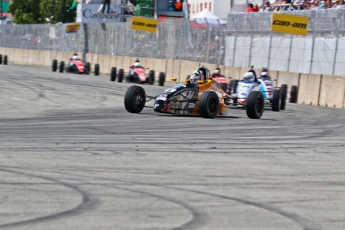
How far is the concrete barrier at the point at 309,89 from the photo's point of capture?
25.3 m

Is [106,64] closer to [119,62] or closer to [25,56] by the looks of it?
[119,62]

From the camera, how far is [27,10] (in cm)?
9794

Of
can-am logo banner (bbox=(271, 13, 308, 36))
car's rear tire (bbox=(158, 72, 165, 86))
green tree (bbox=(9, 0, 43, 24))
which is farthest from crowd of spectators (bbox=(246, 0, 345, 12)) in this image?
green tree (bbox=(9, 0, 43, 24))

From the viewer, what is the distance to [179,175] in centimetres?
816

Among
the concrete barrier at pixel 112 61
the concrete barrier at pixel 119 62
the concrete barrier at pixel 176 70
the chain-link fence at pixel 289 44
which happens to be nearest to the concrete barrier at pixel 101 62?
the concrete barrier at pixel 112 61

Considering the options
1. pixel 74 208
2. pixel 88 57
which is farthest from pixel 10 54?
pixel 74 208

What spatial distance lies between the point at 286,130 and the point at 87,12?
55246 mm

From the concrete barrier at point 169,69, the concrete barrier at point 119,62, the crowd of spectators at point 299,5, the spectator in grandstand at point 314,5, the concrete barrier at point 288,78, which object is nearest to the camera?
the concrete barrier at point 288,78

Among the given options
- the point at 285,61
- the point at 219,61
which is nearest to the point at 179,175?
the point at 285,61

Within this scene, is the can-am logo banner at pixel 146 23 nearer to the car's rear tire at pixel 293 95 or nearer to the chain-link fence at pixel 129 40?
the chain-link fence at pixel 129 40

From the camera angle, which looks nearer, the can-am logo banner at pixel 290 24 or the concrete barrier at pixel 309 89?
the concrete barrier at pixel 309 89

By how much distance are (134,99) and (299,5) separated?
1609cm

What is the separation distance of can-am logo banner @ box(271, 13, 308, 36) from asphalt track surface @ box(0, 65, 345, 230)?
12369mm

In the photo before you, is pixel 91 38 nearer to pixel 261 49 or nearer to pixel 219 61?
pixel 219 61
